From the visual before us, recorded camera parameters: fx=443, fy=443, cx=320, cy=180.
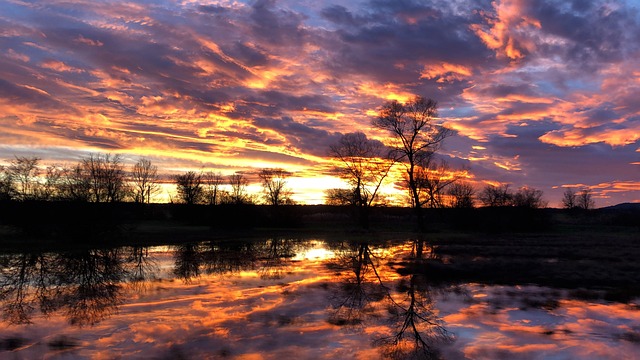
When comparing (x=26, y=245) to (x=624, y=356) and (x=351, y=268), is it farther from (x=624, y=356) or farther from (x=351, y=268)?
(x=624, y=356)

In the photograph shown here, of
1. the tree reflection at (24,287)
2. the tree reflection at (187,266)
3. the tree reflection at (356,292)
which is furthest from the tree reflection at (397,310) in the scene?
the tree reflection at (24,287)

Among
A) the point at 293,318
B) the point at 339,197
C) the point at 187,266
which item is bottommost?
the point at 293,318

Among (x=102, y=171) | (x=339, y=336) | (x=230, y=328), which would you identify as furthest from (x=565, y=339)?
(x=102, y=171)

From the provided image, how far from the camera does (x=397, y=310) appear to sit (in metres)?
10.8

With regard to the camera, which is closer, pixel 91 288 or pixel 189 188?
pixel 91 288

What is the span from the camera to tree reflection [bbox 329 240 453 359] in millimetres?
7816

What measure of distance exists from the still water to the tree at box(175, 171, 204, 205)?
242ft

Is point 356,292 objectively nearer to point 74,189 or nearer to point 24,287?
point 24,287

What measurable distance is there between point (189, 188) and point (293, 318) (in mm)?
85441

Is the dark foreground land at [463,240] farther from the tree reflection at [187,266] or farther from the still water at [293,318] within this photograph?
the tree reflection at [187,266]

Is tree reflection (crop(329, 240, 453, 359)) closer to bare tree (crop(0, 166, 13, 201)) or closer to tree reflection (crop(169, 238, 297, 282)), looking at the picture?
tree reflection (crop(169, 238, 297, 282))

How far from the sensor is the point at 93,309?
10.5 meters

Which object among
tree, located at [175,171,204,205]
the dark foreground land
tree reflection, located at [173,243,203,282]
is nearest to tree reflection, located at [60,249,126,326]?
tree reflection, located at [173,243,203,282]

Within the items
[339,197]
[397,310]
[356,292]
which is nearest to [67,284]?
[356,292]
